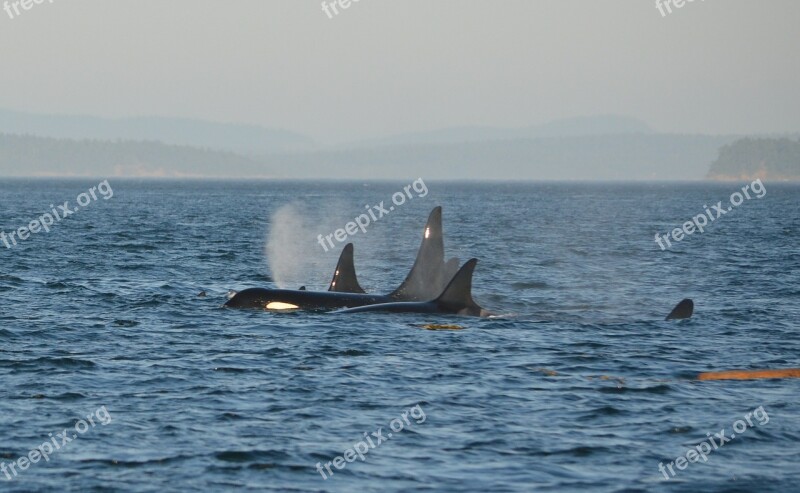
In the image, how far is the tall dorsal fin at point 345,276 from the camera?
Answer: 33.9m

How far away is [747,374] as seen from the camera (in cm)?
2302

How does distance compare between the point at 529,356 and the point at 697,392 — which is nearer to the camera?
the point at 697,392

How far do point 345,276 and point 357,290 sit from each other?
0.62 meters

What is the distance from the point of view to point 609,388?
22516mm

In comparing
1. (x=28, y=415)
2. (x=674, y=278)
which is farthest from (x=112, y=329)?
(x=674, y=278)

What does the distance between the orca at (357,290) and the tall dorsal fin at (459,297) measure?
4.86 ft

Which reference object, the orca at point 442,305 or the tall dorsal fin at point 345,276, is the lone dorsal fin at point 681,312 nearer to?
the orca at point 442,305

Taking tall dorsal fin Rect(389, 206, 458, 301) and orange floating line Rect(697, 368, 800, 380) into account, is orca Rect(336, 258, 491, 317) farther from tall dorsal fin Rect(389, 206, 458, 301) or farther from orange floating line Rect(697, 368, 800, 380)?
orange floating line Rect(697, 368, 800, 380)

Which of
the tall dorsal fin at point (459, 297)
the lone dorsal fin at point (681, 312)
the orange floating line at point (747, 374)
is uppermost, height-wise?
the tall dorsal fin at point (459, 297)

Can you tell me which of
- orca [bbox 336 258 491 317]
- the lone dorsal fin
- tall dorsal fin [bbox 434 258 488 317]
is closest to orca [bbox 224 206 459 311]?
orca [bbox 336 258 491 317]

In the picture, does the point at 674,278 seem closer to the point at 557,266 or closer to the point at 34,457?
the point at 557,266

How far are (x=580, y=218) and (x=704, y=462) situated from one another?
104 metres

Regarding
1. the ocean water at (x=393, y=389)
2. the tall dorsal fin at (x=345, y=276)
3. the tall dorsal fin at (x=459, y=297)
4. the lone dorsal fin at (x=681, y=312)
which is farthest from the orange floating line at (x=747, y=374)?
the tall dorsal fin at (x=345, y=276)

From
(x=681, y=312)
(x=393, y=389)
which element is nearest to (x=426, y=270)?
(x=681, y=312)
